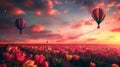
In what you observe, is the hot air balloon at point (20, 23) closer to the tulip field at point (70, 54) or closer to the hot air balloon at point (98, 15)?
the tulip field at point (70, 54)

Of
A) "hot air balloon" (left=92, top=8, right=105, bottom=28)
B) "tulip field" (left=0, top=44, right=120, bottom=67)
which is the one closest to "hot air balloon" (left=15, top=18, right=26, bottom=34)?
"tulip field" (left=0, top=44, right=120, bottom=67)

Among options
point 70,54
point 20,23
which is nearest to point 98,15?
point 70,54

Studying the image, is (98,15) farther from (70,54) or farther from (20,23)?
(20,23)

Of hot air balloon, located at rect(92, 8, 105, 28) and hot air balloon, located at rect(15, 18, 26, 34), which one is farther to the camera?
hot air balloon, located at rect(92, 8, 105, 28)

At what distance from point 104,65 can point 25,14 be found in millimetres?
1478

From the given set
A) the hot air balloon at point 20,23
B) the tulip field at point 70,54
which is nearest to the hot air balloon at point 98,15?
the tulip field at point 70,54

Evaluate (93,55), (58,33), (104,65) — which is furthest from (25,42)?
(104,65)

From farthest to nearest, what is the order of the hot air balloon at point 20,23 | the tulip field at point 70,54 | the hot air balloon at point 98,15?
the hot air balloon at point 98,15 → the hot air balloon at point 20,23 → the tulip field at point 70,54

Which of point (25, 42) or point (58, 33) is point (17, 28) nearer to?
point (25, 42)

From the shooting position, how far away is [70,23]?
3.67m

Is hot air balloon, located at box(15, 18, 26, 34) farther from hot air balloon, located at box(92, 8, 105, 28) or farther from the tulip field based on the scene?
hot air balloon, located at box(92, 8, 105, 28)

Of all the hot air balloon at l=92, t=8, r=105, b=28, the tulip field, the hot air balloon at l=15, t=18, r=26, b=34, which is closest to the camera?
the tulip field

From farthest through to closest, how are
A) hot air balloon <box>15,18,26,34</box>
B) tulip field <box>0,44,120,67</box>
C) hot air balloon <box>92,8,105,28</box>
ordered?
hot air balloon <box>92,8,105,28</box>
hot air balloon <box>15,18,26,34</box>
tulip field <box>0,44,120,67</box>

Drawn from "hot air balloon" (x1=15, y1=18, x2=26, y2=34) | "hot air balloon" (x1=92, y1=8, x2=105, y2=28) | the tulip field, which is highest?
"hot air balloon" (x1=92, y1=8, x2=105, y2=28)
